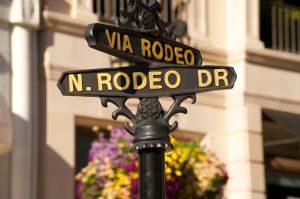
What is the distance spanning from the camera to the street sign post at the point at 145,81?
646 centimetres

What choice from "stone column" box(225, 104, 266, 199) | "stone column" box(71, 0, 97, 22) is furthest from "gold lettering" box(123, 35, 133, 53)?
"stone column" box(225, 104, 266, 199)

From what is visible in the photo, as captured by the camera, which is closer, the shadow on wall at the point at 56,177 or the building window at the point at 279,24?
the shadow on wall at the point at 56,177

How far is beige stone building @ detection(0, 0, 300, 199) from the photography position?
43.4 feet

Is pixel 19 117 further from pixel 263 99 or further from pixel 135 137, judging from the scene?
pixel 135 137

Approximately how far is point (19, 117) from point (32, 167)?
2.19 feet

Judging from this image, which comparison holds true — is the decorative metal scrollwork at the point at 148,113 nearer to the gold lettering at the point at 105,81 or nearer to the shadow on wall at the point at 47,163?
the gold lettering at the point at 105,81

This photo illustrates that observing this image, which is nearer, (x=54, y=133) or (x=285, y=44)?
(x=54, y=133)

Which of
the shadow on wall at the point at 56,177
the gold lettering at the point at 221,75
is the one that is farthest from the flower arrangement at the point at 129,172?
the gold lettering at the point at 221,75

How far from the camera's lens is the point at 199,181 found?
46.0ft

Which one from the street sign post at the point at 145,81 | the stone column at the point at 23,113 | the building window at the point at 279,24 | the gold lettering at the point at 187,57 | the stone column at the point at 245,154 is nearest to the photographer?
the street sign post at the point at 145,81

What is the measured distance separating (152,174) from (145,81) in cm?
61

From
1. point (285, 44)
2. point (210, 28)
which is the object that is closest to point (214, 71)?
point (210, 28)

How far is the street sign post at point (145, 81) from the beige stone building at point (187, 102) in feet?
19.2

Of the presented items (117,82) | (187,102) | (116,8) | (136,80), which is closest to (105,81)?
(117,82)
